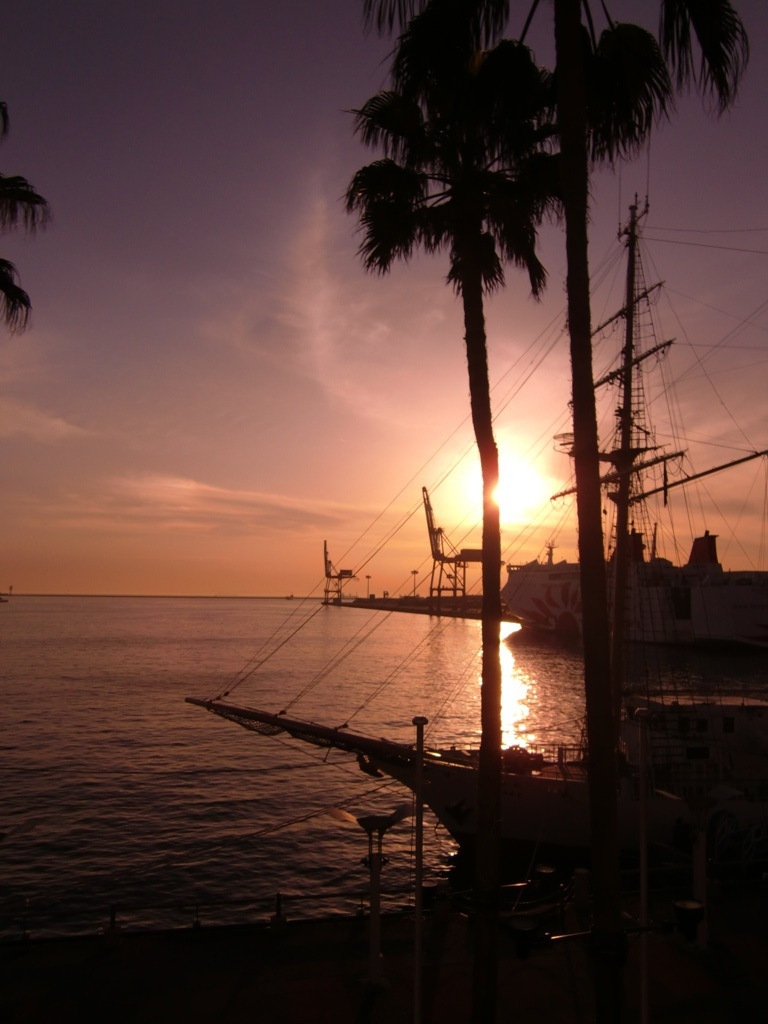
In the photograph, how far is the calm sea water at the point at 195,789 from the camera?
2412cm

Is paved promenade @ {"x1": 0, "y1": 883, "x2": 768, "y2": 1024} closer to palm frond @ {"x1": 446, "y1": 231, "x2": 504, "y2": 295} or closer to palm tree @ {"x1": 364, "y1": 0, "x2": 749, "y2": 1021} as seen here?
palm tree @ {"x1": 364, "y1": 0, "x2": 749, "y2": 1021}

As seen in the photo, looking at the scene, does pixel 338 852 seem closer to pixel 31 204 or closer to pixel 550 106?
pixel 31 204

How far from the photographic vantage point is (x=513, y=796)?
24344 mm

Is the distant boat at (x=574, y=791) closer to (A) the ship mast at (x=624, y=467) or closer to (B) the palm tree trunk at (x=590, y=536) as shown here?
(A) the ship mast at (x=624, y=467)

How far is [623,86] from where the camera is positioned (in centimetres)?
860

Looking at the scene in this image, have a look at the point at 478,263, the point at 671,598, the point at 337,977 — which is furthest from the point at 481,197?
the point at 671,598

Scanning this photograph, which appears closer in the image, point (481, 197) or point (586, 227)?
point (586, 227)

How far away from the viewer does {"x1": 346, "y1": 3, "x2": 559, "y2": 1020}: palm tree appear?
31.2 ft

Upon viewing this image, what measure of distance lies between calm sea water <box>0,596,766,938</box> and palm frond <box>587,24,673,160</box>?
457 inches

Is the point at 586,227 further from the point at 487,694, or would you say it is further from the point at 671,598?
the point at 671,598

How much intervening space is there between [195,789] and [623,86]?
36.7 meters

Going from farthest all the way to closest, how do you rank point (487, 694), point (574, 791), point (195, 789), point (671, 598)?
point (671, 598) < point (195, 789) < point (574, 791) < point (487, 694)

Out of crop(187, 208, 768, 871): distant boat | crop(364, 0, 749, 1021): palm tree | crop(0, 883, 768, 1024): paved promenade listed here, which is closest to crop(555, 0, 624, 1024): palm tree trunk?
crop(364, 0, 749, 1021): palm tree

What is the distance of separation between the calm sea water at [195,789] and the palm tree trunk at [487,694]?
3.94m
